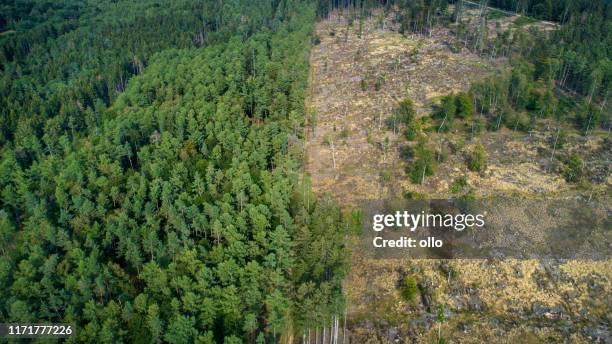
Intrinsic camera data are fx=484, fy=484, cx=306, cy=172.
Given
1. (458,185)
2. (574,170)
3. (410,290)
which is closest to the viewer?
(410,290)

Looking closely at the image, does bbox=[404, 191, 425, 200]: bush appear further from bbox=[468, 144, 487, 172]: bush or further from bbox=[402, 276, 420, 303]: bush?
bbox=[402, 276, 420, 303]: bush

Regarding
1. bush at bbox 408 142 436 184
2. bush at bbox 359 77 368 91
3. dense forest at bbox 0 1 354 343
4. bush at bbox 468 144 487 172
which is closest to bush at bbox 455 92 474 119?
bush at bbox 468 144 487 172

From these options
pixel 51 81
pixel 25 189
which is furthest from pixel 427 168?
pixel 51 81

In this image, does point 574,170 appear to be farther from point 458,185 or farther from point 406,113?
point 406,113

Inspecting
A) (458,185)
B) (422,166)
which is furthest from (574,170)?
(422,166)

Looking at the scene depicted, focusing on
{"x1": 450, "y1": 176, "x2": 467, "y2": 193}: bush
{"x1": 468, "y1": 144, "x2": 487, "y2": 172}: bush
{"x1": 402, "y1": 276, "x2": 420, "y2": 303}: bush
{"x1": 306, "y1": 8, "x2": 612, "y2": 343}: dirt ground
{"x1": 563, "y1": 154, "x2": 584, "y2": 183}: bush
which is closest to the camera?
{"x1": 306, "y1": 8, "x2": 612, "y2": 343}: dirt ground

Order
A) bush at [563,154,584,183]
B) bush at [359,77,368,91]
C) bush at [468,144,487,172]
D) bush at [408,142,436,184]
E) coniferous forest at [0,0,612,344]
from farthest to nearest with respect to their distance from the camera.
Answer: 1. bush at [359,77,368,91]
2. bush at [468,144,487,172]
3. bush at [408,142,436,184]
4. bush at [563,154,584,183]
5. coniferous forest at [0,0,612,344]
